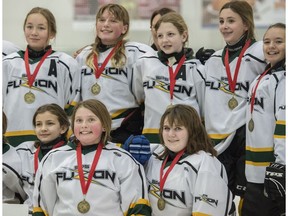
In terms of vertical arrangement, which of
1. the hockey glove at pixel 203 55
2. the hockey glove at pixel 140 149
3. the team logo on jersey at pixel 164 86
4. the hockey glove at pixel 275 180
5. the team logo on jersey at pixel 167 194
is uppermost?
the hockey glove at pixel 203 55

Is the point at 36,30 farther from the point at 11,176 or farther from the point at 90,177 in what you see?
the point at 90,177

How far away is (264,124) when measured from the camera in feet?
10.1

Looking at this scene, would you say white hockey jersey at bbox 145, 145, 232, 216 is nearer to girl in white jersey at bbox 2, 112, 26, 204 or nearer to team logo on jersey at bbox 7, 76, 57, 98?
girl in white jersey at bbox 2, 112, 26, 204

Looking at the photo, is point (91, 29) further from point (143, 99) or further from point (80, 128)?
point (80, 128)

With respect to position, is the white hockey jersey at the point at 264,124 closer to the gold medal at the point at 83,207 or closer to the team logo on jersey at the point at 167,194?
the team logo on jersey at the point at 167,194

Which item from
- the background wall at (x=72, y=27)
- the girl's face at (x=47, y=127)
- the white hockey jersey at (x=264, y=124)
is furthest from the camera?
the background wall at (x=72, y=27)

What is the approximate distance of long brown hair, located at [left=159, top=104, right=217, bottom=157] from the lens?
2.89 metres

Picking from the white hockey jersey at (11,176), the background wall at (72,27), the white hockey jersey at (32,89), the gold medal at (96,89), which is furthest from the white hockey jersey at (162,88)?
the background wall at (72,27)

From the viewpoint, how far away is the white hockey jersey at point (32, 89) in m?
3.49

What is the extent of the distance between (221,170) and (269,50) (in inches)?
23.3

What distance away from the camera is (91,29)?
5.04 m

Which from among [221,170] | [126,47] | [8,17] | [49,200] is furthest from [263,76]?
[8,17]

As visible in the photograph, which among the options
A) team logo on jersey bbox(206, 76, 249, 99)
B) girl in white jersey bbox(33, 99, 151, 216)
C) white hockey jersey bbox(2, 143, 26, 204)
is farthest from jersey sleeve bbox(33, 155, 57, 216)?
team logo on jersey bbox(206, 76, 249, 99)

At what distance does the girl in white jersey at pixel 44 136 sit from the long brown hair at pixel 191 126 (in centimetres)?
56
